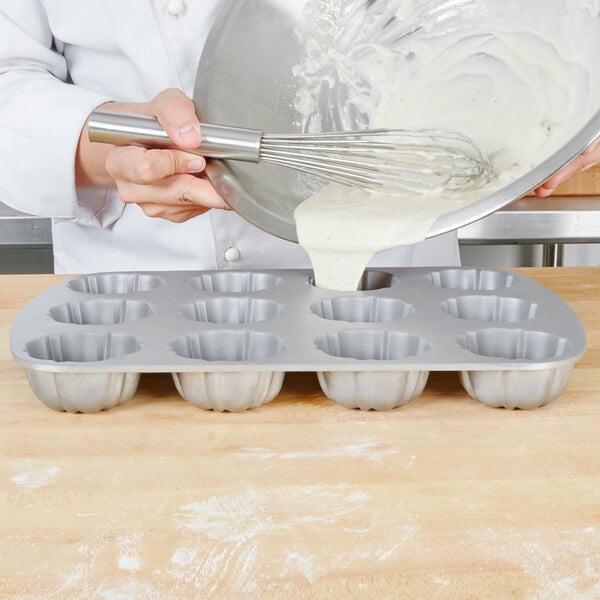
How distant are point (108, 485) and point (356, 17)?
643 mm

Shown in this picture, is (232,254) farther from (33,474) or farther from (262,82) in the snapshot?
(33,474)

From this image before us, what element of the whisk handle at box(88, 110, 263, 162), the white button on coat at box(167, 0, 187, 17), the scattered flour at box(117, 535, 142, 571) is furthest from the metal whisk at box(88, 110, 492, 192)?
the scattered flour at box(117, 535, 142, 571)

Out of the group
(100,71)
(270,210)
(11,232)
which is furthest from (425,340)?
(11,232)

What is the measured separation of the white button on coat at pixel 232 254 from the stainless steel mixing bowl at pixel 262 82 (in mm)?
133

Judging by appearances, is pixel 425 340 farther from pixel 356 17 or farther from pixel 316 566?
pixel 356 17

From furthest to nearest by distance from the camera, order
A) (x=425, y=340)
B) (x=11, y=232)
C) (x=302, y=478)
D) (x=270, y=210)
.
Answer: (x=11, y=232), (x=270, y=210), (x=425, y=340), (x=302, y=478)

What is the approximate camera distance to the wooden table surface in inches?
19.1

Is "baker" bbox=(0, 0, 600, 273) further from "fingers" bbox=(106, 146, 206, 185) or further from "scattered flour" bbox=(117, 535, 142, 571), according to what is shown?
"scattered flour" bbox=(117, 535, 142, 571)

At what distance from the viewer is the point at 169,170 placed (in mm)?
874

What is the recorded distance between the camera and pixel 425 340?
741 millimetres

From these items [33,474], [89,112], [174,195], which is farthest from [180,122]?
[33,474]

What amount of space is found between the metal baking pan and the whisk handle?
0.44ft

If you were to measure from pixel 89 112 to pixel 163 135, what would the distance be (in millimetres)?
218

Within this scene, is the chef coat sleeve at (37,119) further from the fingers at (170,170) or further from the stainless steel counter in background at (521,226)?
the stainless steel counter in background at (521,226)
